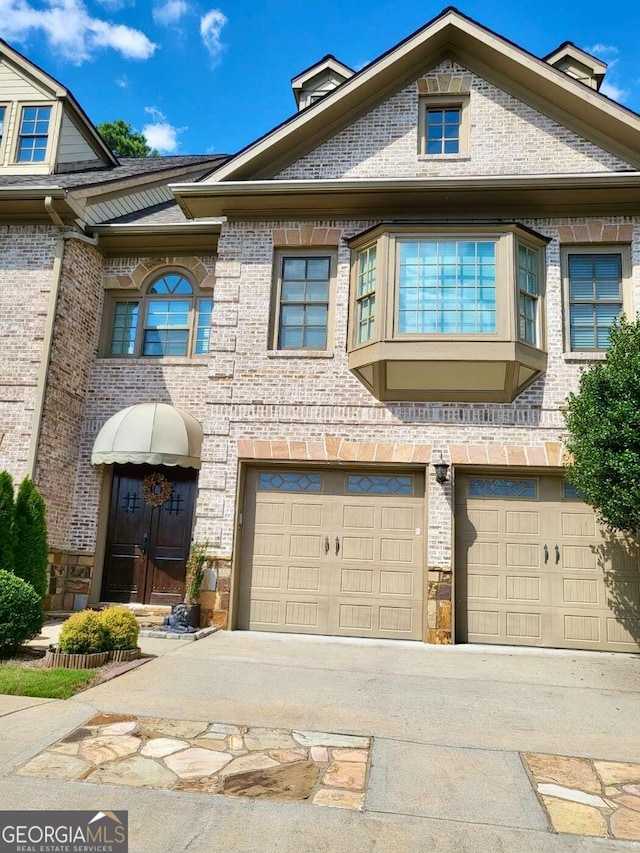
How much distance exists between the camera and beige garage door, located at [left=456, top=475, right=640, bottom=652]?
9.34m

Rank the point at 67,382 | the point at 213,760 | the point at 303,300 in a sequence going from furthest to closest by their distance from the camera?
the point at 67,382
the point at 303,300
the point at 213,760

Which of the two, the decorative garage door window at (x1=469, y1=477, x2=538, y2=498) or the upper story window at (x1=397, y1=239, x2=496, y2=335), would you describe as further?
the decorative garage door window at (x1=469, y1=477, x2=538, y2=498)

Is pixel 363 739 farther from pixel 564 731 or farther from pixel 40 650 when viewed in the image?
pixel 40 650

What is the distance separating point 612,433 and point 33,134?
12.7 m

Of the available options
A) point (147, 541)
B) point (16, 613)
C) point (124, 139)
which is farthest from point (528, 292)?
point (124, 139)

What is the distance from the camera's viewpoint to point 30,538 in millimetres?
9531

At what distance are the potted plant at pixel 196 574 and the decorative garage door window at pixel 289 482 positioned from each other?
1.28m

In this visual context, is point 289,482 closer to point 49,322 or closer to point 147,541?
point 147,541

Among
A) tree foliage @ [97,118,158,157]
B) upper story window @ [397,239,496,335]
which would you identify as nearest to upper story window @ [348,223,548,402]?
upper story window @ [397,239,496,335]

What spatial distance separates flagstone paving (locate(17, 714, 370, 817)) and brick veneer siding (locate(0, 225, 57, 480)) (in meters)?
7.00

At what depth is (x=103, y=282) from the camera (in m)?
12.6

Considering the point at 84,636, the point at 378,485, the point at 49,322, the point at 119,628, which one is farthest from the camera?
the point at 49,322

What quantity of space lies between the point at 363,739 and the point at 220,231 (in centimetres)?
923

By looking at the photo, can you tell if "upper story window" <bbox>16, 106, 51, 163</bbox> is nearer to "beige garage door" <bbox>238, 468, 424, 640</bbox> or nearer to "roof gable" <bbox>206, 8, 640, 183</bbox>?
"roof gable" <bbox>206, 8, 640, 183</bbox>
